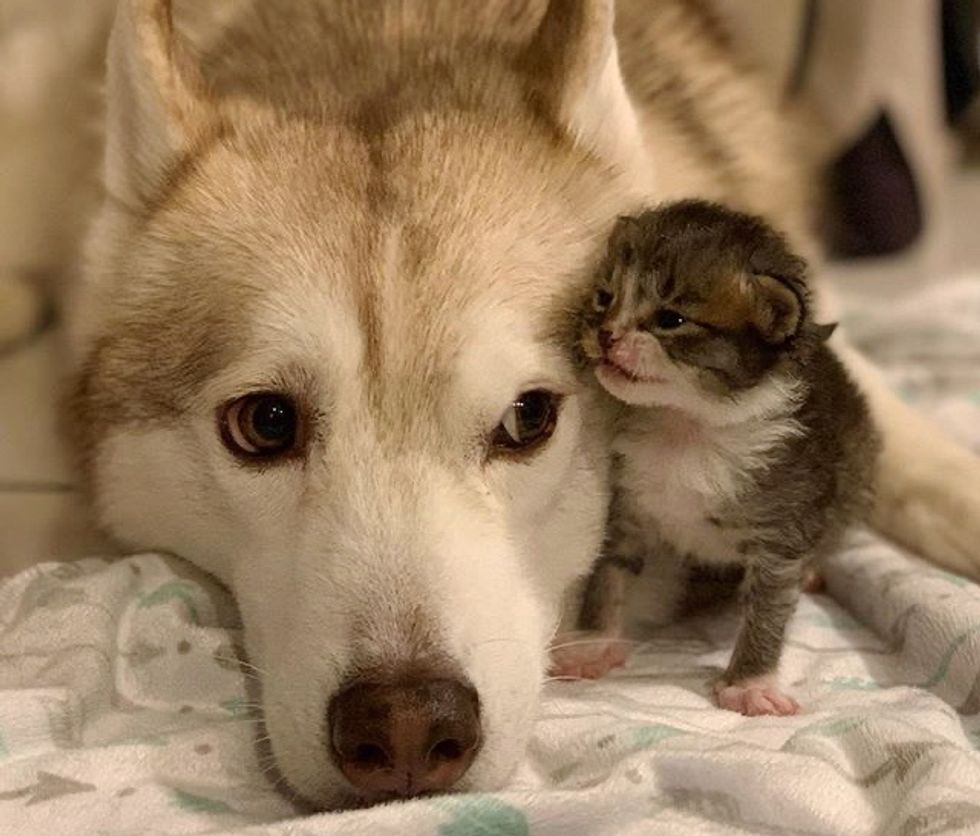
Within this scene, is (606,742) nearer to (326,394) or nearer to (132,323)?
(326,394)

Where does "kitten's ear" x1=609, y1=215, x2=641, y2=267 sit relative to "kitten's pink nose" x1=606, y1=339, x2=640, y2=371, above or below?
above

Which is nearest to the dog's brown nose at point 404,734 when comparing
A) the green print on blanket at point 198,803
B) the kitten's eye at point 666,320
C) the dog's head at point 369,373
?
the dog's head at point 369,373

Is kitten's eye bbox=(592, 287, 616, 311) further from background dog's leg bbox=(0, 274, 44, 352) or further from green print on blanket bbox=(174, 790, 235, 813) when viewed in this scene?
background dog's leg bbox=(0, 274, 44, 352)

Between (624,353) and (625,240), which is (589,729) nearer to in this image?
(624,353)

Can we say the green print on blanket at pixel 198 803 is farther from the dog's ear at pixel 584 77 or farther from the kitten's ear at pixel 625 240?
the dog's ear at pixel 584 77

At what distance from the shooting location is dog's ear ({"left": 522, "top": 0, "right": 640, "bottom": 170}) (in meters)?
1.68

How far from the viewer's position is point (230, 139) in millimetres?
1718

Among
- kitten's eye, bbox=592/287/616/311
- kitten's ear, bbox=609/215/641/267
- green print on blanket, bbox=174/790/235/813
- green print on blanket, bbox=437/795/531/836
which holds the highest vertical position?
kitten's ear, bbox=609/215/641/267

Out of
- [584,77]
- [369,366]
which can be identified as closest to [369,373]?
[369,366]

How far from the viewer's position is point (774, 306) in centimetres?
148

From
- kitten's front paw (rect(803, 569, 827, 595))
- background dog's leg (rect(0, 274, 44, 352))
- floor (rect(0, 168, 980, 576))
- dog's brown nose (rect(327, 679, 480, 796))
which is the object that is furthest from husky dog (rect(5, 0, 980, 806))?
background dog's leg (rect(0, 274, 44, 352))

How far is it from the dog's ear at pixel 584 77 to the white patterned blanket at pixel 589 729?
2.32 ft

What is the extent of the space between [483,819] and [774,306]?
654mm

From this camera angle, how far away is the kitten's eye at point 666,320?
4.93 ft
